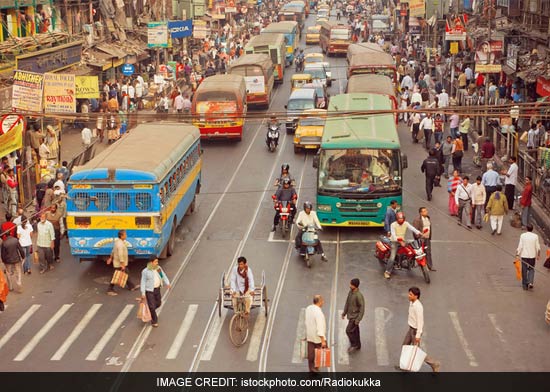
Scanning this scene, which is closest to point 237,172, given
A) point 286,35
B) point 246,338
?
point 246,338

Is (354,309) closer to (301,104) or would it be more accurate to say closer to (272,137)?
(272,137)

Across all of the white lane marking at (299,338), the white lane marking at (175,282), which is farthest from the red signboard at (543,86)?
the white lane marking at (299,338)

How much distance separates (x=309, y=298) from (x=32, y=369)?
20.4ft

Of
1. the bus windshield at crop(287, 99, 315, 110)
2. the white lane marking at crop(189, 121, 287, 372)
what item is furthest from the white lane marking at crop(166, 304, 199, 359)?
the bus windshield at crop(287, 99, 315, 110)

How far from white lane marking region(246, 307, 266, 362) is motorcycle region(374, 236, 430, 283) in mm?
3838

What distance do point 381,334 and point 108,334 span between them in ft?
16.9

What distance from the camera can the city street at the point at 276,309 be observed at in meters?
16.3

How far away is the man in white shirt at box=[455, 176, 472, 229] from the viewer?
25.2m

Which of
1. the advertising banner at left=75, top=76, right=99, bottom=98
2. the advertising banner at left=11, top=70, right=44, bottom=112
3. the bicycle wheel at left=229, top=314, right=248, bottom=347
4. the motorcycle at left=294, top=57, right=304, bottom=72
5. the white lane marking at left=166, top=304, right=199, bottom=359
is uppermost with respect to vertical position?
the advertising banner at left=11, top=70, right=44, bottom=112

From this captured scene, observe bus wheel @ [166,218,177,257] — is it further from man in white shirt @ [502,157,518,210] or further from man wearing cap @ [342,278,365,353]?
man in white shirt @ [502,157,518,210]

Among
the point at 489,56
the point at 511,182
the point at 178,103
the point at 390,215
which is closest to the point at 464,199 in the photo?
the point at 511,182

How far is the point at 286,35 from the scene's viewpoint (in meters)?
66.8

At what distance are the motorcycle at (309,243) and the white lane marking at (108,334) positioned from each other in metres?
4.67

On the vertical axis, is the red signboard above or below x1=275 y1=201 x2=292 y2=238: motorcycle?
above
